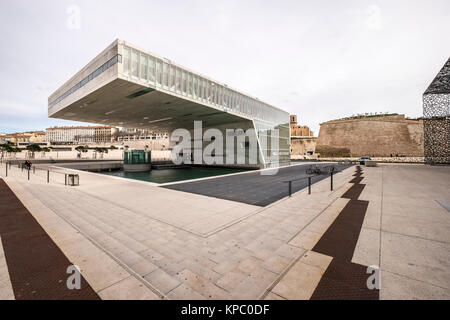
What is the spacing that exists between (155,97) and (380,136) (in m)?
72.3

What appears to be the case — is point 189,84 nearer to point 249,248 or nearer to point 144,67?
point 144,67

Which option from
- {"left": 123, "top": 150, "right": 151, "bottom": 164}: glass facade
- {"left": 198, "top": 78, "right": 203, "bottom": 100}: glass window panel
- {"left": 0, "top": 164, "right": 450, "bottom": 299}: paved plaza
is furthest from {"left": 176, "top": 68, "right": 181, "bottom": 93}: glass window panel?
{"left": 0, "top": 164, "right": 450, "bottom": 299}: paved plaza

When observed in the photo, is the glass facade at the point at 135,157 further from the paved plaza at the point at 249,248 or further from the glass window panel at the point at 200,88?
the paved plaza at the point at 249,248

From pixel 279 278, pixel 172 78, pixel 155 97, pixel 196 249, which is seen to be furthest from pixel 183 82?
pixel 279 278

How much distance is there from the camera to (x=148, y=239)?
4707mm

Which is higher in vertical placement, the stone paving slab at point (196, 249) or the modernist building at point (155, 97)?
the modernist building at point (155, 97)

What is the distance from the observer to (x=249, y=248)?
166 inches

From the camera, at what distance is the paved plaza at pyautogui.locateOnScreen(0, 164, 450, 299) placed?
9.53 feet

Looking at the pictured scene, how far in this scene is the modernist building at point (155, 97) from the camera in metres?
A: 18.6

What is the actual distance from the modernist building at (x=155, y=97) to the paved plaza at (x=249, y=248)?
15.6 m

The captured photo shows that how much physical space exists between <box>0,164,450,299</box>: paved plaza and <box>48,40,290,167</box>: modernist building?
15645 mm

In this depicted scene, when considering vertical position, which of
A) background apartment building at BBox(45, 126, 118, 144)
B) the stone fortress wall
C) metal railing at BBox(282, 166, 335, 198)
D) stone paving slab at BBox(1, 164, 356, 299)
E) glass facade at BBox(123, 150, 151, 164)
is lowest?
stone paving slab at BBox(1, 164, 356, 299)

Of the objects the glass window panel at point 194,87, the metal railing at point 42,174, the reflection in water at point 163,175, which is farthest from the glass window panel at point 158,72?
the metal railing at point 42,174
